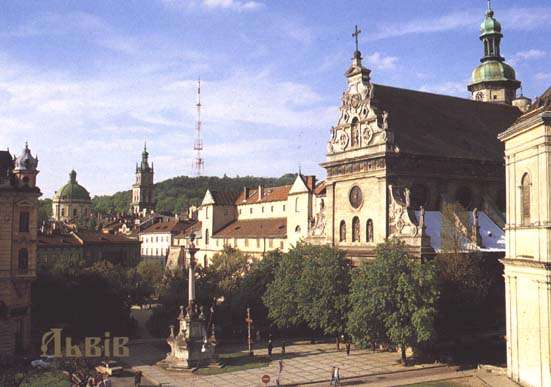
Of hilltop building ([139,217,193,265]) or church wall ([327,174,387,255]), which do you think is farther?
hilltop building ([139,217,193,265])

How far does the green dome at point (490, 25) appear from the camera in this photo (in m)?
A: 66.6

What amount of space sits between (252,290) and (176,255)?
5048cm

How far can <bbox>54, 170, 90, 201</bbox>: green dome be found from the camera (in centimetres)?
17350

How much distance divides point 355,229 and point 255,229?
3629 cm

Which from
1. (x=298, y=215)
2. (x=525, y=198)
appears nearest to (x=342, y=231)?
(x=525, y=198)

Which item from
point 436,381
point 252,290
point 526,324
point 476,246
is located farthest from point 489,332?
point 252,290

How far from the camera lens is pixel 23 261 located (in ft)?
151

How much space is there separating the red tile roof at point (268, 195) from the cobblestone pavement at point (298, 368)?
134ft

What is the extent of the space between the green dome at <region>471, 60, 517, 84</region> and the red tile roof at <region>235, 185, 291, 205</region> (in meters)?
Answer: 29.7

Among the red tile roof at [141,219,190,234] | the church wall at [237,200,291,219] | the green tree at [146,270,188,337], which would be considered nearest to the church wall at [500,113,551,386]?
the green tree at [146,270,188,337]

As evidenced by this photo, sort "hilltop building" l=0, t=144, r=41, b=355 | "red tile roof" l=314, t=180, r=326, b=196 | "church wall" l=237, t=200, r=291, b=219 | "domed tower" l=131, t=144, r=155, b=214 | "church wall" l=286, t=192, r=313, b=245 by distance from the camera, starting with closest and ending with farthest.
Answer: "hilltop building" l=0, t=144, r=41, b=355, "red tile roof" l=314, t=180, r=326, b=196, "church wall" l=286, t=192, r=313, b=245, "church wall" l=237, t=200, r=291, b=219, "domed tower" l=131, t=144, r=155, b=214

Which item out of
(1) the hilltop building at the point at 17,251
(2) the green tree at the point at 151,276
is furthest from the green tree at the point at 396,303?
(2) the green tree at the point at 151,276

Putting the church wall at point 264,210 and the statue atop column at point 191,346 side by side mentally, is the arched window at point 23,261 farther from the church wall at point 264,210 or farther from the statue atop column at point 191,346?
the church wall at point 264,210

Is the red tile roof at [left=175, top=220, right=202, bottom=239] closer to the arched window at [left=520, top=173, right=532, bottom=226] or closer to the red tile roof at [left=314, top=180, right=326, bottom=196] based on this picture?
the red tile roof at [left=314, top=180, right=326, bottom=196]
